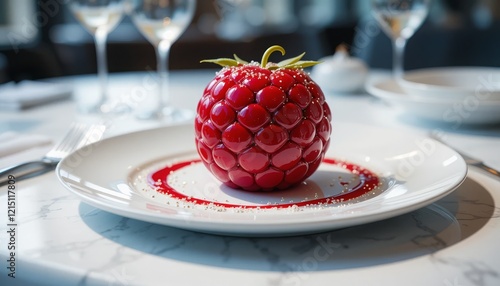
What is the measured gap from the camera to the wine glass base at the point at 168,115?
3.64 feet

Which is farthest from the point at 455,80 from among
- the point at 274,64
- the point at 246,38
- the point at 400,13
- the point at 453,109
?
the point at 246,38

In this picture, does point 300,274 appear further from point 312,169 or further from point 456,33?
point 456,33

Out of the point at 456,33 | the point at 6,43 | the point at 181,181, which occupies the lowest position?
the point at 6,43

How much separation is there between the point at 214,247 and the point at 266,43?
10.5 ft

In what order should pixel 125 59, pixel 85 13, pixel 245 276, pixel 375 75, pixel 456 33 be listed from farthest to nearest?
1. pixel 125 59
2. pixel 456 33
3. pixel 375 75
4. pixel 85 13
5. pixel 245 276

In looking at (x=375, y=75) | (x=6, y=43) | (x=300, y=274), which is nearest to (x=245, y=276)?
(x=300, y=274)

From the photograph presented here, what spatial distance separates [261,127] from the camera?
60 centimetres

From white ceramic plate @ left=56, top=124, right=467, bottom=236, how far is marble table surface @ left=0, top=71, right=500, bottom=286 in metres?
0.02

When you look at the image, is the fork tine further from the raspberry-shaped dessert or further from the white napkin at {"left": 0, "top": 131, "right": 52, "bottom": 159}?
the raspberry-shaped dessert

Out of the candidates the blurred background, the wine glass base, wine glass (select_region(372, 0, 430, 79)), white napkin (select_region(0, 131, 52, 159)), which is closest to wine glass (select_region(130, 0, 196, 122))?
the wine glass base

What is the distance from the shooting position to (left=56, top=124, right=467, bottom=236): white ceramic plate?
18.5 inches

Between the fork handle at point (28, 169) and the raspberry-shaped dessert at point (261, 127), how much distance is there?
239 mm

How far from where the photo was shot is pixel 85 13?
1.17 metres

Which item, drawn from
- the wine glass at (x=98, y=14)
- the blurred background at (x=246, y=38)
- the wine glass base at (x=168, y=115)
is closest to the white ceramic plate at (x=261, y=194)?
the wine glass base at (x=168, y=115)
